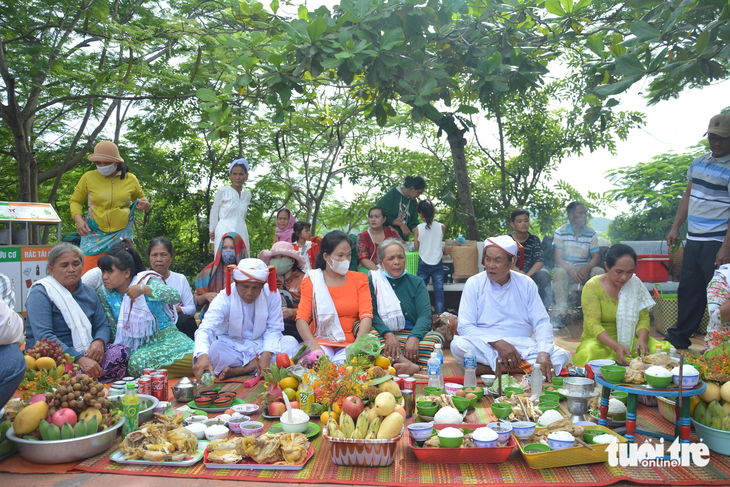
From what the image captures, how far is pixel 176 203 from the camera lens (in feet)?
38.4

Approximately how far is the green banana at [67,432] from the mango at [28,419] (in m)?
0.13

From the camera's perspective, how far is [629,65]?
11.1 ft

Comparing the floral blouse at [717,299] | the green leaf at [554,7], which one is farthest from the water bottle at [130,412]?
the green leaf at [554,7]

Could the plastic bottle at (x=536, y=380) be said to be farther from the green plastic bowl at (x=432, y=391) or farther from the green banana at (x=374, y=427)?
the green banana at (x=374, y=427)

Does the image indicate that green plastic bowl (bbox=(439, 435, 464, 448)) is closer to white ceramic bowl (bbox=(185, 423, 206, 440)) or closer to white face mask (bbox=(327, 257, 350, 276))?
white ceramic bowl (bbox=(185, 423, 206, 440))

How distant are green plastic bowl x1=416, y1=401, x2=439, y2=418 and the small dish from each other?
923 mm

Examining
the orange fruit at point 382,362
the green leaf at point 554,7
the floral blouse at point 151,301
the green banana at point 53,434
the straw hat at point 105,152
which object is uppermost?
the green leaf at point 554,7

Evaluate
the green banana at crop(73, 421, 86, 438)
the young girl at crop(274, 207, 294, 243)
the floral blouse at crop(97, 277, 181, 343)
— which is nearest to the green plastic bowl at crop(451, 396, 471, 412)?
the green banana at crop(73, 421, 86, 438)

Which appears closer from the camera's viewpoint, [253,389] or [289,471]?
[289,471]

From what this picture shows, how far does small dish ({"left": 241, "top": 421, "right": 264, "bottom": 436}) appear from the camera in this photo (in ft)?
9.55

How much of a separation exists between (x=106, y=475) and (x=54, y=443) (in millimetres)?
336

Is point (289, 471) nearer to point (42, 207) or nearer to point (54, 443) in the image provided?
point (54, 443)

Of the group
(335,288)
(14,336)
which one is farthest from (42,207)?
(14,336)

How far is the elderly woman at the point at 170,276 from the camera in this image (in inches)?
197
